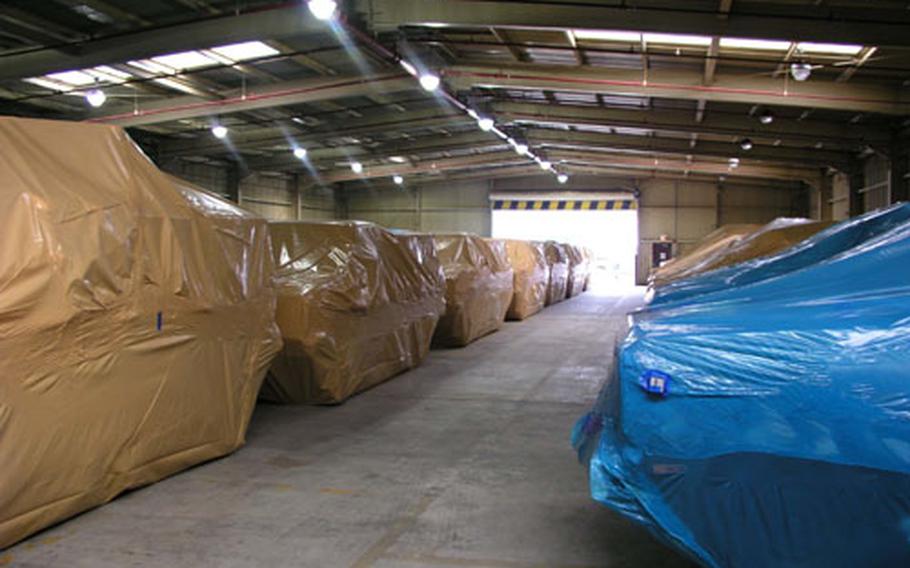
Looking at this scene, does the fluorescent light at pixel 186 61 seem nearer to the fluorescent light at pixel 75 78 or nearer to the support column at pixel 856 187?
the fluorescent light at pixel 75 78

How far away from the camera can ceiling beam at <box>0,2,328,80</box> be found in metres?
8.69

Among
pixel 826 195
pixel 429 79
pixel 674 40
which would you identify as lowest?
pixel 826 195

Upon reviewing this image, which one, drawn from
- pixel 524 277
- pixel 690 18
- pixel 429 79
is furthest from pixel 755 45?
pixel 524 277

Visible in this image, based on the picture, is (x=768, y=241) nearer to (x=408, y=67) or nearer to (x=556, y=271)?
(x=408, y=67)

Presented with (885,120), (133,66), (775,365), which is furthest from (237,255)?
(885,120)

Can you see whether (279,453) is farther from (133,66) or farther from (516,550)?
(133,66)

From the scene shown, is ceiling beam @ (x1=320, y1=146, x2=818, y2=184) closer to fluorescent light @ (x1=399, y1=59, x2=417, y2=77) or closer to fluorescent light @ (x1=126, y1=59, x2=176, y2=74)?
fluorescent light @ (x1=399, y1=59, x2=417, y2=77)

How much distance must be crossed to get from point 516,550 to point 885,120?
14713 mm

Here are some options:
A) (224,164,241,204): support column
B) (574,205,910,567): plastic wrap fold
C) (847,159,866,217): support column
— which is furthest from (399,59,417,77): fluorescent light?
(847,159,866,217): support column

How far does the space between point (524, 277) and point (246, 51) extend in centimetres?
700

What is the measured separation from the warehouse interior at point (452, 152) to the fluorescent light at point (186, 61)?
0.06m

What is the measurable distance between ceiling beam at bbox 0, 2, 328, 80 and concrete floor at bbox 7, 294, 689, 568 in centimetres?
478

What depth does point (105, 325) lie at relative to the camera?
392 cm

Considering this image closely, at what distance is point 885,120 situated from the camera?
575 inches
